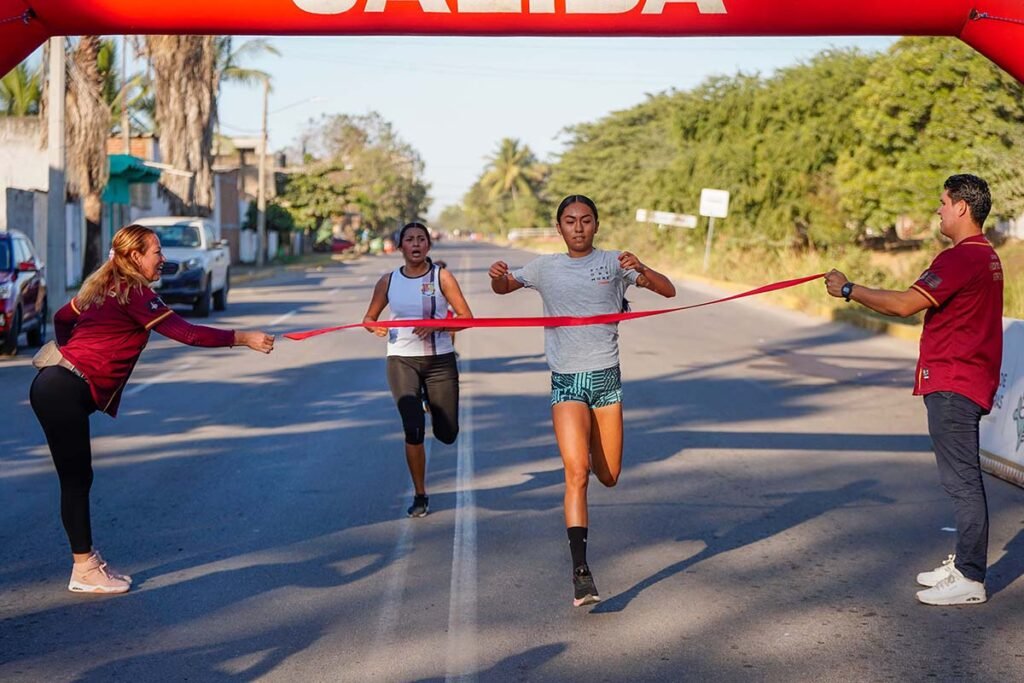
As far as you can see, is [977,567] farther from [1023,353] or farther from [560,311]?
[1023,353]

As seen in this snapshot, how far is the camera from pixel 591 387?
6758mm

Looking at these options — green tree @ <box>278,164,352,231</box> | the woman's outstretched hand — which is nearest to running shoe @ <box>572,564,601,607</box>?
the woman's outstretched hand

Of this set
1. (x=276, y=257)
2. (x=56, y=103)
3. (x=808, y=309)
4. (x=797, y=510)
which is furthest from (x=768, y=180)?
(x=797, y=510)

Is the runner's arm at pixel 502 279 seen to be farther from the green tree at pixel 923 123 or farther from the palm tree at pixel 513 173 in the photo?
the palm tree at pixel 513 173

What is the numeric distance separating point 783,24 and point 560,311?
207cm

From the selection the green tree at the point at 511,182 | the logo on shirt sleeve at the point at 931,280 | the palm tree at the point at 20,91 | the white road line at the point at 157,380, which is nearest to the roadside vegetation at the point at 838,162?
the white road line at the point at 157,380

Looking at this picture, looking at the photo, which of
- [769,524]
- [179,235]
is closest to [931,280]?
[769,524]

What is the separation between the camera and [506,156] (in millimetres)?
156750

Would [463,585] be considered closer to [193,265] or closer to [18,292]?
[18,292]

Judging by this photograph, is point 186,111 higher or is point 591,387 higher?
point 186,111

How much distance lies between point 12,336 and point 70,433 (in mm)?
12096

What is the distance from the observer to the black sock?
657 centimetres

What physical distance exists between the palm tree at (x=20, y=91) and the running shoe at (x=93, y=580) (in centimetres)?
4219

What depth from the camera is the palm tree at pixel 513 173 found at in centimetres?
15675
